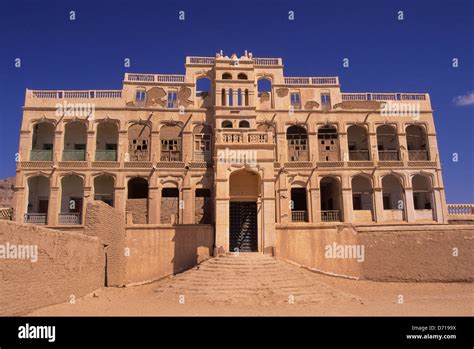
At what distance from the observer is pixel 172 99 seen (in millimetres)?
32688

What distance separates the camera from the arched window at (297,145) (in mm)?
32625

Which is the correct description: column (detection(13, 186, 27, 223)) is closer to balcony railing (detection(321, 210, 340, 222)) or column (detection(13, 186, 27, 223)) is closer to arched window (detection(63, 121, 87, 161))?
arched window (detection(63, 121, 87, 161))

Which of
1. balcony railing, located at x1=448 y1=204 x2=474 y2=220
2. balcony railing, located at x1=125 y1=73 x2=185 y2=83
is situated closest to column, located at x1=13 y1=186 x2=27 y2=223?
balcony railing, located at x1=125 y1=73 x2=185 y2=83

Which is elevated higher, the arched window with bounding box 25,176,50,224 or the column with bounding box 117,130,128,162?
the column with bounding box 117,130,128,162

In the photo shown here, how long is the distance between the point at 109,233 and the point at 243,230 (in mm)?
7879

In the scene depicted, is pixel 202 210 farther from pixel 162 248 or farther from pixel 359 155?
pixel 359 155

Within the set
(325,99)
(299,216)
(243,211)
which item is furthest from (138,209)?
(325,99)

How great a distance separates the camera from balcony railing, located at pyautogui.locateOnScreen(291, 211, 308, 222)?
1226 inches

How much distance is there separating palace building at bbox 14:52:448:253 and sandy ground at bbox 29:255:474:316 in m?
10.2

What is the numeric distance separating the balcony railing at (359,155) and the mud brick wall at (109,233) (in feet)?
64.1

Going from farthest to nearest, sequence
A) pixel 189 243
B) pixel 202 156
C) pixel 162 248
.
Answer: pixel 202 156 → pixel 162 248 → pixel 189 243

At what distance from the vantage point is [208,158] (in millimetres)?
31812
